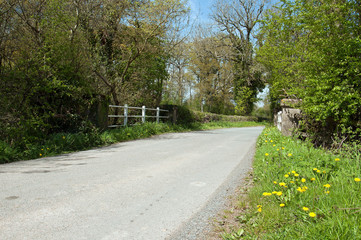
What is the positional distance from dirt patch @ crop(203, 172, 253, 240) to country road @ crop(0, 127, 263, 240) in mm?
126

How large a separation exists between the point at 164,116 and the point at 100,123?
21.0ft

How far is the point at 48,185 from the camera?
13.9ft

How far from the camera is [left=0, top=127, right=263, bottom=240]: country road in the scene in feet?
9.17

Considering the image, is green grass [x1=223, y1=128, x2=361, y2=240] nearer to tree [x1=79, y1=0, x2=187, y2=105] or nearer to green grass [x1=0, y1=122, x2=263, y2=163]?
green grass [x1=0, y1=122, x2=263, y2=163]

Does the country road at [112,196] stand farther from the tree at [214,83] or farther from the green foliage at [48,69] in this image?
the tree at [214,83]

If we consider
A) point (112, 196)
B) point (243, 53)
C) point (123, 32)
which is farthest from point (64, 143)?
point (243, 53)

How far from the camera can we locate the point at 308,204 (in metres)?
2.84

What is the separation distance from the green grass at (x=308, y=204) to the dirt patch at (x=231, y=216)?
8cm

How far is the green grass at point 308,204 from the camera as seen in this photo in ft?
7.66

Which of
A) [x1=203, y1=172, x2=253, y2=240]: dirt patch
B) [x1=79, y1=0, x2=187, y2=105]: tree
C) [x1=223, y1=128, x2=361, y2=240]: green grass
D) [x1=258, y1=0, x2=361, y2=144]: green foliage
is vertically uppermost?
[x1=79, y1=0, x2=187, y2=105]: tree

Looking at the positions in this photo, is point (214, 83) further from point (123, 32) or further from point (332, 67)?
point (332, 67)

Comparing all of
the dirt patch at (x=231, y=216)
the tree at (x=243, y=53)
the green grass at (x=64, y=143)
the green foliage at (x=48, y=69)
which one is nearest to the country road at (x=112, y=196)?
the dirt patch at (x=231, y=216)

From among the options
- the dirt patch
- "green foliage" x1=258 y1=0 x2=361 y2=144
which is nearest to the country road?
the dirt patch

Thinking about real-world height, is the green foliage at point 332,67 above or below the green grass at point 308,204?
above
